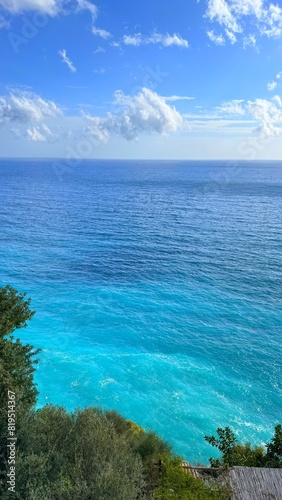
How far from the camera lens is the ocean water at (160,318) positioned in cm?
2719

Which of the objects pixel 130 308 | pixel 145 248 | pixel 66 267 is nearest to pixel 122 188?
pixel 145 248

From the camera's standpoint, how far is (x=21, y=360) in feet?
61.6

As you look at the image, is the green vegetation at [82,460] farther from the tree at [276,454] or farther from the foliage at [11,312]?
the foliage at [11,312]

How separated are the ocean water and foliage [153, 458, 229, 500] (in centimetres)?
932

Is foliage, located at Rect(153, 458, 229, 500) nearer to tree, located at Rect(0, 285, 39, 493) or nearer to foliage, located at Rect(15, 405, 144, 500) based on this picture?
foliage, located at Rect(15, 405, 144, 500)

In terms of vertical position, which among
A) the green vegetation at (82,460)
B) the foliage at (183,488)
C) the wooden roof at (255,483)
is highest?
the green vegetation at (82,460)

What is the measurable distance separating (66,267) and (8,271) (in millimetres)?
8138

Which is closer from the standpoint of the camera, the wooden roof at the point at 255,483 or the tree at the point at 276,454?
the wooden roof at the point at 255,483

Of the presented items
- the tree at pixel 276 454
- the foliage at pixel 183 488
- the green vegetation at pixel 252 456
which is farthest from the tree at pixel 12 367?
the tree at pixel 276 454

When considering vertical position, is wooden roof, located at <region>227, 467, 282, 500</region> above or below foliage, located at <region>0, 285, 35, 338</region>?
below

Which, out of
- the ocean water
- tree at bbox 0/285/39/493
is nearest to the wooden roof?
the ocean water

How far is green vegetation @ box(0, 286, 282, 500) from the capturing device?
1216 centimetres

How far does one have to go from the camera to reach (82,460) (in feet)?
44.2

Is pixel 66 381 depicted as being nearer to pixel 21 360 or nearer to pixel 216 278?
pixel 21 360
